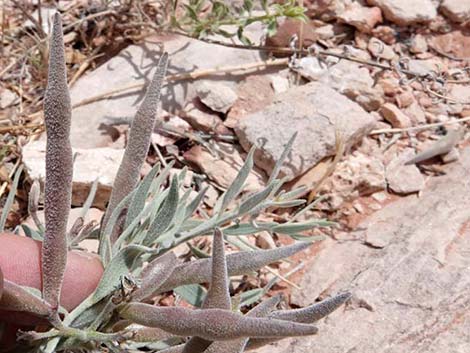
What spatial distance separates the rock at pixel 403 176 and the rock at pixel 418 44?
51cm

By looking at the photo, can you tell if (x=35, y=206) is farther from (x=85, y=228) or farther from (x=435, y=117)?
(x=435, y=117)

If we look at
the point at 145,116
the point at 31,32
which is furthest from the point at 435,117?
the point at 31,32

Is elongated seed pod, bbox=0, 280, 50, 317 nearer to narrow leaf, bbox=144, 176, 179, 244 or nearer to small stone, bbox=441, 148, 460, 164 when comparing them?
narrow leaf, bbox=144, 176, 179, 244

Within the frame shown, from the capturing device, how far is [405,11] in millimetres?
2467

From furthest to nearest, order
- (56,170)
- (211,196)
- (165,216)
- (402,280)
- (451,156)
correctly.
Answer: (451,156)
(211,196)
(402,280)
(165,216)
(56,170)

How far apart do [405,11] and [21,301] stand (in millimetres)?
1873

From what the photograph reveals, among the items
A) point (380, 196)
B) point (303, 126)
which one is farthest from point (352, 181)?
point (303, 126)

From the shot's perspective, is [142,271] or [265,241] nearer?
[142,271]

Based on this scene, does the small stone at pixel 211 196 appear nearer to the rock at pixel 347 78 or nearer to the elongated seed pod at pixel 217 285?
the rock at pixel 347 78

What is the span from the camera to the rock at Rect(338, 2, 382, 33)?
8.05ft

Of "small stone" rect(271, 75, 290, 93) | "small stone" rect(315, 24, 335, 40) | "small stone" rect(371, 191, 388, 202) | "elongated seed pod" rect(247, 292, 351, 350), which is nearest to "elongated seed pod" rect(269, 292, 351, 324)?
"elongated seed pod" rect(247, 292, 351, 350)

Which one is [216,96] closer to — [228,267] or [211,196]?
[211,196]

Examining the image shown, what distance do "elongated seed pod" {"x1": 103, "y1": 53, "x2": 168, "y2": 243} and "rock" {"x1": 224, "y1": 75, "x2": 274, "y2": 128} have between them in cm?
79

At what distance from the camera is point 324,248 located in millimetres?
1909
